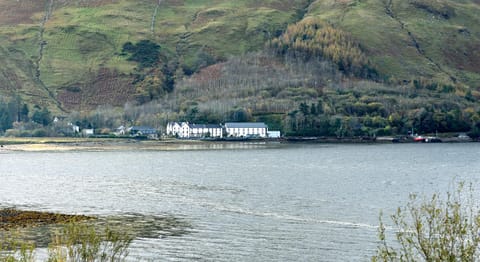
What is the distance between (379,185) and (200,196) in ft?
70.2

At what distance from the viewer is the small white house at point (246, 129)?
185625 mm

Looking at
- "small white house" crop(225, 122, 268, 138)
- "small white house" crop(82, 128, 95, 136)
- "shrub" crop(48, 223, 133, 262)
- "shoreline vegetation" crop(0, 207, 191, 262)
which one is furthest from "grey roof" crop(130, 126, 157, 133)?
"shrub" crop(48, 223, 133, 262)


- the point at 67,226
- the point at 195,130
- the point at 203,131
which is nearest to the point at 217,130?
the point at 203,131

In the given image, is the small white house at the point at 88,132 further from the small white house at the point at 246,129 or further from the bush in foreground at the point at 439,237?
the bush in foreground at the point at 439,237

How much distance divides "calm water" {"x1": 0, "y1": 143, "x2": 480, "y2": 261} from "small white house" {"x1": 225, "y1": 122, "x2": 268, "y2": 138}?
48.7 meters

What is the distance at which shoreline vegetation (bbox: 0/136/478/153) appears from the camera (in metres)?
153

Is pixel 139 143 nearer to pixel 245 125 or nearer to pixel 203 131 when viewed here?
pixel 203 131

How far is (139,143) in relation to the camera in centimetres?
17012

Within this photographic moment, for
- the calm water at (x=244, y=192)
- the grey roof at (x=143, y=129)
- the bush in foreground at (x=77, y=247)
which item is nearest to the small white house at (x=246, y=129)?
the grey roof at (x=143, y=129)

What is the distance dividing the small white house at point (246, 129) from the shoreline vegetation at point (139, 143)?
4.19 metres

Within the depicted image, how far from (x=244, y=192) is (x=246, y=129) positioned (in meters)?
113

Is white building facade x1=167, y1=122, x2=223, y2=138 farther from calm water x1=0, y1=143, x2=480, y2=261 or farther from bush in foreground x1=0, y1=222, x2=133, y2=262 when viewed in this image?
bush in foreground x1=0, y1=222, x2=133, y2=262

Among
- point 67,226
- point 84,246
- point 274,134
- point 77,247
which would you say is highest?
point 274,134

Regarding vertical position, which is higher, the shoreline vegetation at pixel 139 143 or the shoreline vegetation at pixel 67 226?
the shoreline vegetation at pixel 139 143
